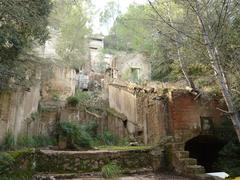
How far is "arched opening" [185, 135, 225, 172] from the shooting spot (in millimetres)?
9511

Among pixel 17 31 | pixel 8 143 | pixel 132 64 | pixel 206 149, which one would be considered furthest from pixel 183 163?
pixel 132 64

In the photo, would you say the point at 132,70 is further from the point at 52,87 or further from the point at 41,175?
the point at 41,175

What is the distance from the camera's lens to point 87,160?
7605mm

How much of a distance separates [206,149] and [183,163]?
3.41 m

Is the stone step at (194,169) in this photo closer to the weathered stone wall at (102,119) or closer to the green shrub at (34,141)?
the weathered stone wall at (102,119)

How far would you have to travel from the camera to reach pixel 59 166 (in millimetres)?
7301

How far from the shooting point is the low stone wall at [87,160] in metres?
7.22

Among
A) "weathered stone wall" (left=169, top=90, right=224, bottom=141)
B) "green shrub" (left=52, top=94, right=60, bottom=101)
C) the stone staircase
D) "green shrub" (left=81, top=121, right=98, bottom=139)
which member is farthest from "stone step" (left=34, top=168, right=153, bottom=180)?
"green shrub" (left=52, top=94, right=60, bottom=101)

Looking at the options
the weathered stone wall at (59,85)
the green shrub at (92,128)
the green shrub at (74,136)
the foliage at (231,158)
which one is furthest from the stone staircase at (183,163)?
the weathered stone wall at (59,85)

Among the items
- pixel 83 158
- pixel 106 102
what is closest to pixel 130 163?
pixel 83 158

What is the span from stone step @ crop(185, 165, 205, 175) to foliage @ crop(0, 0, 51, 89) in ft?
18.3

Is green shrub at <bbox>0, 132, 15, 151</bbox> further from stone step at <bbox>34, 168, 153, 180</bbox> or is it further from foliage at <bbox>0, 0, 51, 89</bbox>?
stone step at <bbox>34, 168, 153, 180</bbox>

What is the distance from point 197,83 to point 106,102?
700 centimetres

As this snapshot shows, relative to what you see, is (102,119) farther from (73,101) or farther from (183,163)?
(183,163)
